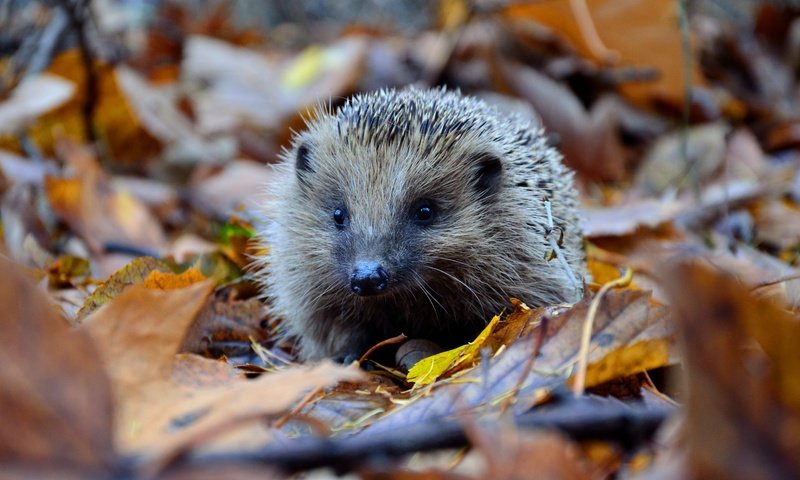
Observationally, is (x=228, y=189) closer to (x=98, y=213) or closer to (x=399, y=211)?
(x=98, y=213)

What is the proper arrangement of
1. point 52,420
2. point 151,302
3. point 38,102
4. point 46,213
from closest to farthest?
point 52,420
point 151,302
point 46,213
point 38,102

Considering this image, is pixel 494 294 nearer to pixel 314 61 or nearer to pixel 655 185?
pixel 655 185

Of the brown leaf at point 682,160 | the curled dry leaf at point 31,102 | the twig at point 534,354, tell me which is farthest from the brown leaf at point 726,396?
the brown leaf at point 682,160

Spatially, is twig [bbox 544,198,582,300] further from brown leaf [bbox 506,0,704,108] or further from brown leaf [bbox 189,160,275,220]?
brown leaf [bbox 506,0,704,108]

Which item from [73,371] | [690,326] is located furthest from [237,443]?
[690,326]

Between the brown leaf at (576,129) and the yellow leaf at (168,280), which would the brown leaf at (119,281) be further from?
the brown leaf at (576,129)

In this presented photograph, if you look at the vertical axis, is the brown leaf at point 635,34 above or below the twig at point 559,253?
above

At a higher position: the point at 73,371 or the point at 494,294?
the point at 73,371
